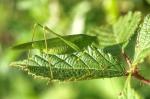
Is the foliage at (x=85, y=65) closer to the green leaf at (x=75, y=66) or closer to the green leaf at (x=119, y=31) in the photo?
the green leaf at (x=75, y=66)

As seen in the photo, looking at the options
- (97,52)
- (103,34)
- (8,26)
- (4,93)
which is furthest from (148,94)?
(4,93)

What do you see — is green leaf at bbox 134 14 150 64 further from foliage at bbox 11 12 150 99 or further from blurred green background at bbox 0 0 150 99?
blurred green background at bbox 0 0 150 99

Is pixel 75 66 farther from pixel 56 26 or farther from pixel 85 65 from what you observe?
pixel 56 26

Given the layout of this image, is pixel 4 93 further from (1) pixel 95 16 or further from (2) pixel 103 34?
(2) pixel 103 34

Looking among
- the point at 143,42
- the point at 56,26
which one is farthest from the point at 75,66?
the point at 56,26

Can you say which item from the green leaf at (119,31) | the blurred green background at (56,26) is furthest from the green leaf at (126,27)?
the blurred green background at (56,26)

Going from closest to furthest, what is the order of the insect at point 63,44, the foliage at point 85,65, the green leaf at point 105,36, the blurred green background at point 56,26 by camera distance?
the foliage at point 85,65
the insect at point 63,44
the green leaf at point 105,36
the blurred green background at point 56,26

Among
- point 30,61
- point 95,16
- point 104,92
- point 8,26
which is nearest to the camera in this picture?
point 30,61
